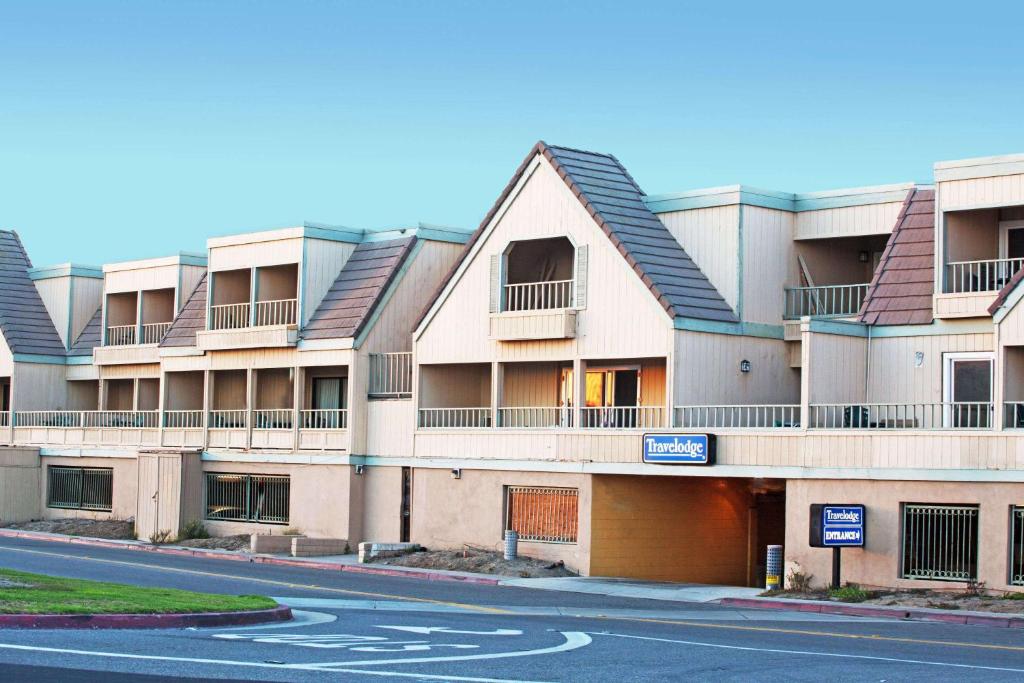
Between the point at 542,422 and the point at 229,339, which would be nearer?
the point at 542,422

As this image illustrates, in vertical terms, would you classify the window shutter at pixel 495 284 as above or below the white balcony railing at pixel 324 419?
above

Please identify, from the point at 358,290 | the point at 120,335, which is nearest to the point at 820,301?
the point at 358,290

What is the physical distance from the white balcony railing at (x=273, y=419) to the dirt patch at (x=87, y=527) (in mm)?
5314

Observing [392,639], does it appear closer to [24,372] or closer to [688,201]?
[688,201]

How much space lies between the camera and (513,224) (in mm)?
40000

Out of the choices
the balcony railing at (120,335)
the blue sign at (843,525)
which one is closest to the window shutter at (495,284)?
the blue sign at (843,525)

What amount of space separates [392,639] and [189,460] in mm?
28556

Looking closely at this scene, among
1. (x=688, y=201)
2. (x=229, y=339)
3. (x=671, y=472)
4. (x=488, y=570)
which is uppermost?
(x=688, y=201)

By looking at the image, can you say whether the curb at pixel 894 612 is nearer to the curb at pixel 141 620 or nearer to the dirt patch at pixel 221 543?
the curb at pixel 141 620

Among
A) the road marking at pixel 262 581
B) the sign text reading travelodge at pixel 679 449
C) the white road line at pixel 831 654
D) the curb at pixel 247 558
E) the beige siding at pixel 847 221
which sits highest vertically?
the beige siding at pixel 847 221

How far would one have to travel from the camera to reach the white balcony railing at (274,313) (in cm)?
4656

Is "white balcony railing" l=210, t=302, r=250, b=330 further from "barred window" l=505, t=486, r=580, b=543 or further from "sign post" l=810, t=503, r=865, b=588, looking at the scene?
"sign post" l=810, t=503, r=865, b=588

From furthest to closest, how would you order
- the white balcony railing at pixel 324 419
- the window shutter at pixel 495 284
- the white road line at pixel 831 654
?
the white balcony railing at pixel 324 419, the window shutter at pixel 495 284, the white road line at pixel 831 654

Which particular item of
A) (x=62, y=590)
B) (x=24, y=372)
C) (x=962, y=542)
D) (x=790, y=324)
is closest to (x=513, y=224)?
(x=790, y=324)
